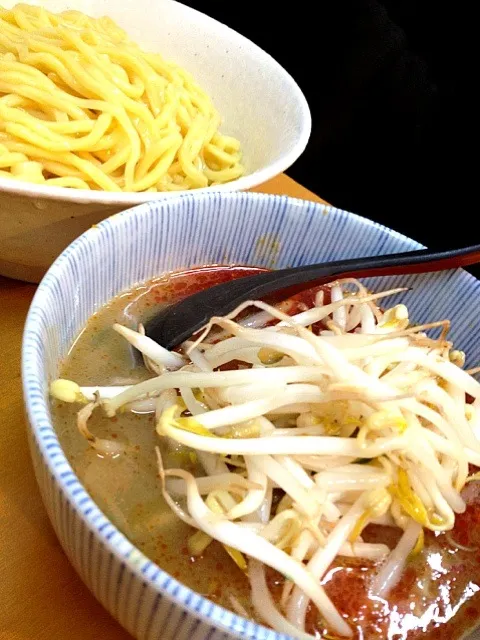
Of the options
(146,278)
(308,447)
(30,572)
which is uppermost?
(308,447)

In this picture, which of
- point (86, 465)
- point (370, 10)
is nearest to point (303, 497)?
point (86, 465)

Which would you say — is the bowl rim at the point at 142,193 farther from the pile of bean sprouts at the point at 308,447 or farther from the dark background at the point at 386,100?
the dark background at the point at 386,100

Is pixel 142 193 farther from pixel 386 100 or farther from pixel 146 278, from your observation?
pixel 386 100

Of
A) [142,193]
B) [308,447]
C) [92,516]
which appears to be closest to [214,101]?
[142,193]

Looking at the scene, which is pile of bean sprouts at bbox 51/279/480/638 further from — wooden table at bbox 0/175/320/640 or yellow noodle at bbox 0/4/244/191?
yellow noodle at bbox 0/4/244/191

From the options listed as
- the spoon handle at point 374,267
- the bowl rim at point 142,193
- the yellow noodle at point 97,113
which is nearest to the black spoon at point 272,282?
the spoon handle at point 374,267

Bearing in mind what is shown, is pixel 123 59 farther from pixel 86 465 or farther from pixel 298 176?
pixel 298 176

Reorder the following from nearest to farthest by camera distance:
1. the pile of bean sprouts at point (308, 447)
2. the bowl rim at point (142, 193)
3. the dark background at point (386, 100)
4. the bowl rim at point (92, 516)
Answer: the bowl rim at point (92, 516)
the pile of bean sprouts at point (308, 447)
the bowl rim at point (142, 193)
the dark background at point (386, 100)
